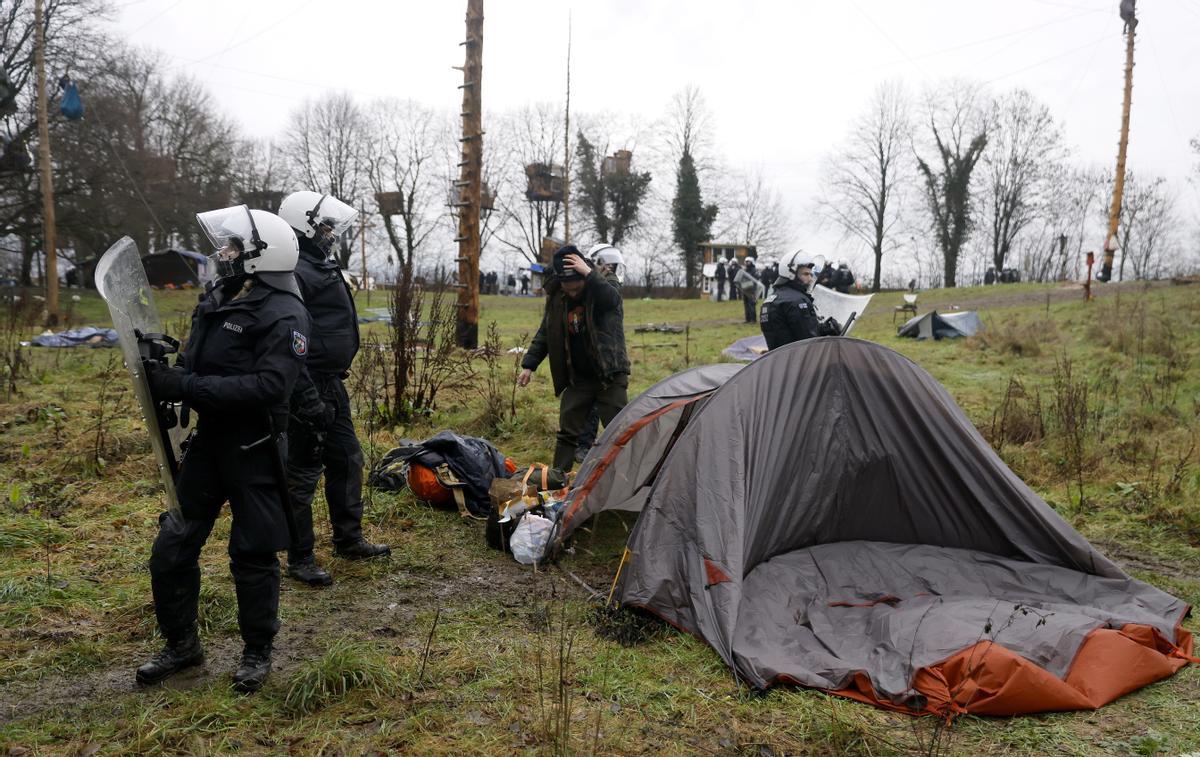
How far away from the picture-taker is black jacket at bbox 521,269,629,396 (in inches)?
231

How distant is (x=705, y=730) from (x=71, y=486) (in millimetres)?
5241

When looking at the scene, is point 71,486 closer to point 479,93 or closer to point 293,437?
point 293,437

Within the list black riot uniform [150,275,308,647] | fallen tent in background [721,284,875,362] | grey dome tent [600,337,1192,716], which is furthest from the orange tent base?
fallen tent in background [721,284,875,362]

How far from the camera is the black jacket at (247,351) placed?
117 inches

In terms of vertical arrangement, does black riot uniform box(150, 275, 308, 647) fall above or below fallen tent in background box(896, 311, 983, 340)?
below

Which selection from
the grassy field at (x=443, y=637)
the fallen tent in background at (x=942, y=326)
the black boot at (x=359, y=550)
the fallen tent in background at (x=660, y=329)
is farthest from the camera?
the fallen tent in background at (x=660, y=329)

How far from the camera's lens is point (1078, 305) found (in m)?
18.1

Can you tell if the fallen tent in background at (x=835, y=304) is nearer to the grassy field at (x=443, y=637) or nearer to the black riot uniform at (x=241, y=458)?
the grassy field at (x=443, y=637)

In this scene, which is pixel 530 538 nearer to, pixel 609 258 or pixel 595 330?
pixel 595 330

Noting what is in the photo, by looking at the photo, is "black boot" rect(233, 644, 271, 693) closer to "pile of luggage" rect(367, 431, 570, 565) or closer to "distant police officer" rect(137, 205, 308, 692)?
"distant police officer" rect(137, 205, 308, 692)

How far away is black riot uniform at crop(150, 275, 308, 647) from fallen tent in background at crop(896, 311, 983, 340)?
50.3ft

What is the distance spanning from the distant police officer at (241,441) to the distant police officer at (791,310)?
425 cm

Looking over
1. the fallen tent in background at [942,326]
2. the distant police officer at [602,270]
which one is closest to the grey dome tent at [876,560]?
the distant police officer at [602,270]

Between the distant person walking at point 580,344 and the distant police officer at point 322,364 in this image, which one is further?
the distant person walking at point 580,344
